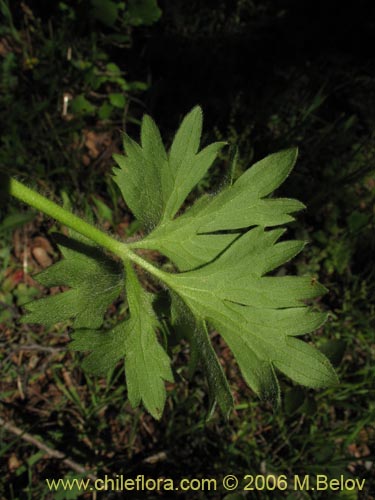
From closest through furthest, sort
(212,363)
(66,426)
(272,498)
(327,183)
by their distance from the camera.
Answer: (212,363), (272,498), (66,426), (327,183)

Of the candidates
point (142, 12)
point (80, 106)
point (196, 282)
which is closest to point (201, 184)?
point (80, 106)

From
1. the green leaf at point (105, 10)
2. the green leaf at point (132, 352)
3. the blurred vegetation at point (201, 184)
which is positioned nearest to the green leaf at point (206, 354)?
the green leaf at point (132, 352)

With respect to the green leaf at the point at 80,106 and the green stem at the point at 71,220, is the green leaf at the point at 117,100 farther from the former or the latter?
the green stem at the point at 71,220

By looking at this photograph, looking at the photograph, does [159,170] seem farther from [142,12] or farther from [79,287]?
[142,12]

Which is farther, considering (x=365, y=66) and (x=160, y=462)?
(x=365, y=66)

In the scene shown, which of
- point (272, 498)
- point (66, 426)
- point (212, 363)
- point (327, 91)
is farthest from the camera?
point (327, 91)

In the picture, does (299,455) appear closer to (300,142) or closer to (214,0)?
(300,142)

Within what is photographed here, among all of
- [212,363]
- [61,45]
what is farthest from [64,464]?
[61,45]
